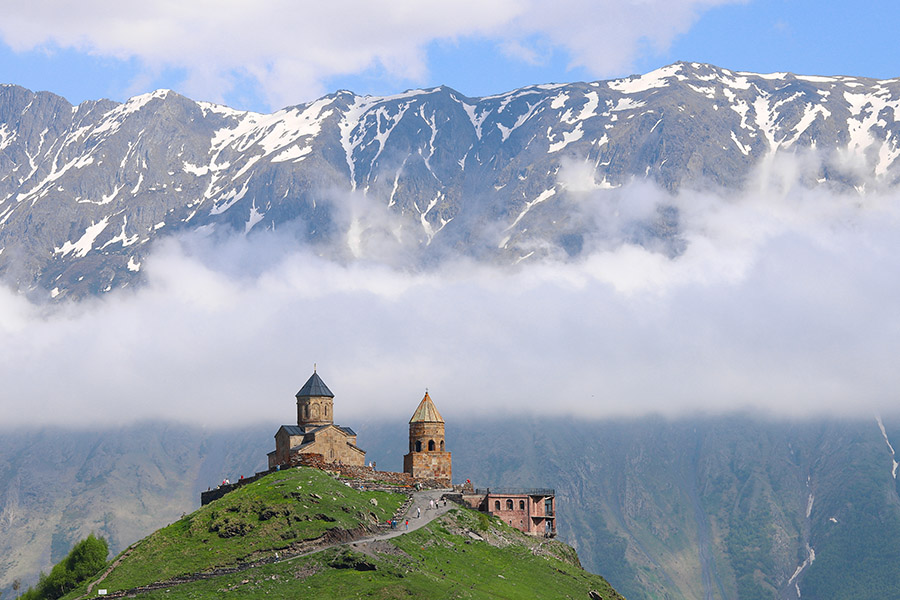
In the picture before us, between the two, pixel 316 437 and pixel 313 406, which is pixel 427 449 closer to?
pixel 316 437

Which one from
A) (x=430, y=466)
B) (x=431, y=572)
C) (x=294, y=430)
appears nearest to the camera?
(x=431, y=572)

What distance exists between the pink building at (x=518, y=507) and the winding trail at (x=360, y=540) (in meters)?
4.49

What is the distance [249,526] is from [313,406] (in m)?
50.8

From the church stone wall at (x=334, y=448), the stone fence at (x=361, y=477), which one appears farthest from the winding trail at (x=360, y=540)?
the church stone wall at (x=334, y=448)

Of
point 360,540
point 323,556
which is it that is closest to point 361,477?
point 360,540

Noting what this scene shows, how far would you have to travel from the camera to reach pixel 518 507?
158250 millimetres

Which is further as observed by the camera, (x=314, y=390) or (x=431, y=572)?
(x=314, y=390)

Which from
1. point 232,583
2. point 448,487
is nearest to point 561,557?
point 448,487

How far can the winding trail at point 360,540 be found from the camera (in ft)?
369

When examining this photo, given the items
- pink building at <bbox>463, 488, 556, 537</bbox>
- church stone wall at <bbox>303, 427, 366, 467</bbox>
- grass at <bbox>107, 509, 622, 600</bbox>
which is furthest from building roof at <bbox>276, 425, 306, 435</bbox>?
grass at <bbox>107, 509, 622, 600</bbox>

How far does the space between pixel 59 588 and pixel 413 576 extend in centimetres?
4847

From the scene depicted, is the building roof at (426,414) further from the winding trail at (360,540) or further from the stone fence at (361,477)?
the winding trail at (360,540)

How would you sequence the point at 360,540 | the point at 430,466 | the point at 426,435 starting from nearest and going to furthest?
1. the point at 360,540
2. the point at 430,466
3. the point at 426,435

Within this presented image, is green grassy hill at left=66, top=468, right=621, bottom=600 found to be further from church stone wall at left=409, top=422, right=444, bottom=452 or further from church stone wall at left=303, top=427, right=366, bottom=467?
church stone wall at left=409, top=422, right=444, bottom=452
